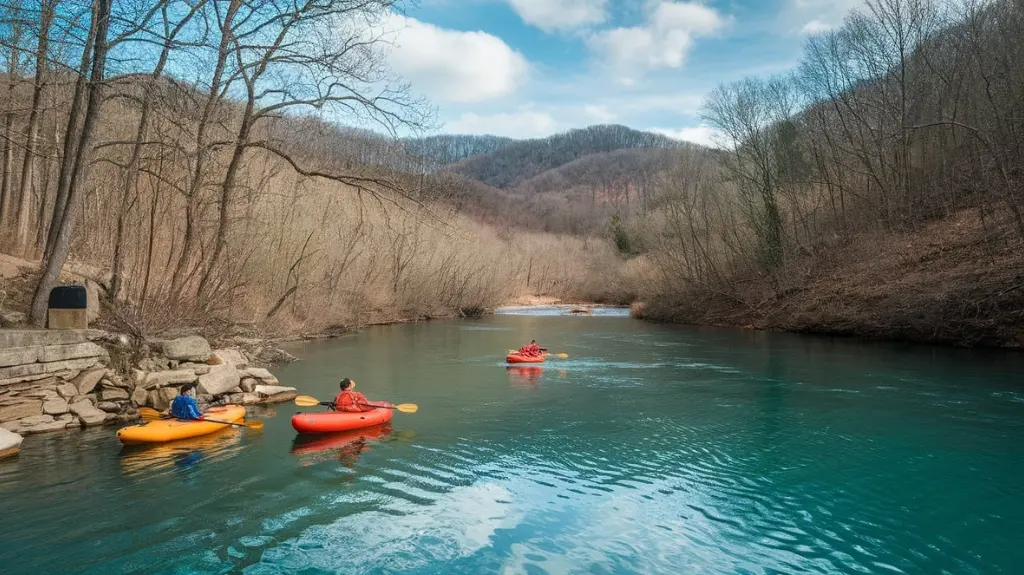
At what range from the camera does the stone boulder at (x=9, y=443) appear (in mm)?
7465

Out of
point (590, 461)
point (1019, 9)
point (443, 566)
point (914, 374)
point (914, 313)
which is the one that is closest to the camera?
point (443, 566)

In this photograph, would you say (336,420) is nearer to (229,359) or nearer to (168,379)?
(168,379)

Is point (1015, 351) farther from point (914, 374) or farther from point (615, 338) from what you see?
point (615, 338)

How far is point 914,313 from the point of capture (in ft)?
61.0

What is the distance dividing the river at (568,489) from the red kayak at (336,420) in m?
0.29

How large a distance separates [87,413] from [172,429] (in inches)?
68.7

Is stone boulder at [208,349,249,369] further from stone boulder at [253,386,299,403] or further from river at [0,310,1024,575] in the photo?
river at [0,310,1024,575]

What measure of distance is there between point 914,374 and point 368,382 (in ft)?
40.9

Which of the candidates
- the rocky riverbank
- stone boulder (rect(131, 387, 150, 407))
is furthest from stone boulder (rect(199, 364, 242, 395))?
stone boulder (rect(131, 387, 150, 407))

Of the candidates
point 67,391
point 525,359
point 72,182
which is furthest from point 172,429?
point 525,359

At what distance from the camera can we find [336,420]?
9.27 metres

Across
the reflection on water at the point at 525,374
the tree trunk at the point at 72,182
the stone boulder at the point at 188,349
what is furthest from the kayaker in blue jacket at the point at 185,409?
the reflection on water at the point at 525,374

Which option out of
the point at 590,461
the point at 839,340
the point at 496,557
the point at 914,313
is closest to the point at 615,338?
the point at 839,340

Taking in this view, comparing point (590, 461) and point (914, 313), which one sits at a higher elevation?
point (914, 313)
